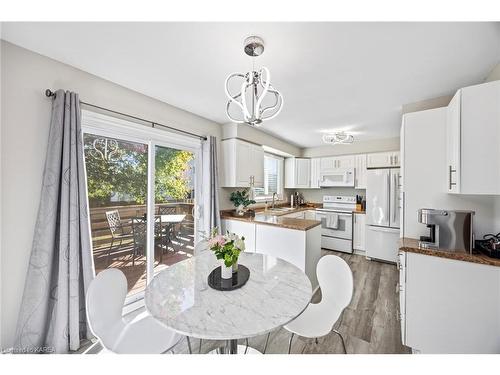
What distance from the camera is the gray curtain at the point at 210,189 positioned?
2893 mm

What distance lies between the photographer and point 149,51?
1.50 metres

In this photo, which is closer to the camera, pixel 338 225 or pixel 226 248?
pixel 226 248

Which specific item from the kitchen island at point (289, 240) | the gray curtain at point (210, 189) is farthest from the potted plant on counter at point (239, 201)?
the gray curtain at point (210, 189)

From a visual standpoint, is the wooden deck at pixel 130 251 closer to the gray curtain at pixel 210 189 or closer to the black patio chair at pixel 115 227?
the black patio chair at pixel 115 227

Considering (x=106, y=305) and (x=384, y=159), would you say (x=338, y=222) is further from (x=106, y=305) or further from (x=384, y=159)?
(x=106, y=305)

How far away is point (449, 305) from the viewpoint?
146 cm

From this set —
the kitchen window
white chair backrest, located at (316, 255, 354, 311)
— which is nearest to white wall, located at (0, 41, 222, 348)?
white chair backrest, located at (316, 255, 354, 311)

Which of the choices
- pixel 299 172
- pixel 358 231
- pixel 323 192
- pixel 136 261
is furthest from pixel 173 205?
pixel 323 192

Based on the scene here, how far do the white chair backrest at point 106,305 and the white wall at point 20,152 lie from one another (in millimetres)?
772

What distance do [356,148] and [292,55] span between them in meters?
3.56

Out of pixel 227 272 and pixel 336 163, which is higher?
pixel 336 163

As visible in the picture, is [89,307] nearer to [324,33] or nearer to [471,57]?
[324,33]
